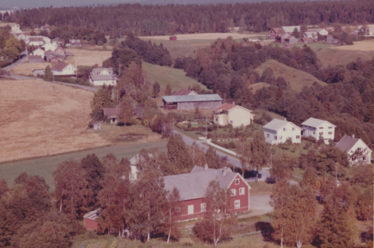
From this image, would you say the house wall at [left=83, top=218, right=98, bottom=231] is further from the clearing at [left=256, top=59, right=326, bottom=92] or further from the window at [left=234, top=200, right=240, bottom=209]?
the clearing at [left=256, top=59, right=326, bottom=92]

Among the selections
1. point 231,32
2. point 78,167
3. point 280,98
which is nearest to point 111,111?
point 280,98

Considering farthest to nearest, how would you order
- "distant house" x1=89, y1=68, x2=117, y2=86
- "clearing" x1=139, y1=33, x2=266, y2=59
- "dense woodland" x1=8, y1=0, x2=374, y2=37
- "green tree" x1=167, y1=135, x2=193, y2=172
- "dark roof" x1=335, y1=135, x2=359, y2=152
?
"dense woodland" x1=8, y1=0, x2=374, y2=37, "clearing" x1=139, y1=33, x2=266, y2=59, "distant house" x1=89, y1=68, x2=117, y2=86, "dark roof" x1=335, y1=135, x2=359, y2=152, "green tree" x1=167, y1=135, x2=193, y2=172

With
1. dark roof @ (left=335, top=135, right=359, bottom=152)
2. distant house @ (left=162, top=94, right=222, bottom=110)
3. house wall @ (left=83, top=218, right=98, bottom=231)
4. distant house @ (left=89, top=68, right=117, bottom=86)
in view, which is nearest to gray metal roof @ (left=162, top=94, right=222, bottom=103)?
distant house @ (left=162, top=94, right=222, bottom=110)

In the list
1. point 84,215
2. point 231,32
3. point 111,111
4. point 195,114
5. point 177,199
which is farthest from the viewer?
point 231,32

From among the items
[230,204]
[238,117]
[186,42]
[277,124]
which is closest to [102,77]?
[238,117]

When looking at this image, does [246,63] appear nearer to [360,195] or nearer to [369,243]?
[360,195]

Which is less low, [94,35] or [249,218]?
[94,35]

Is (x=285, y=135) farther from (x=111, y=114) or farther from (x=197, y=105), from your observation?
(x=111, y=114)
